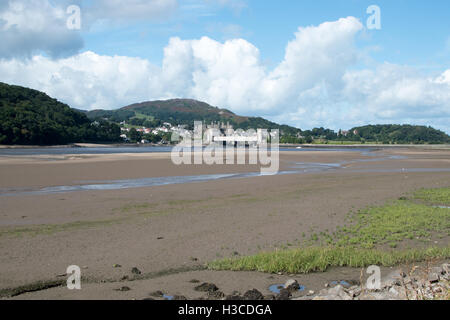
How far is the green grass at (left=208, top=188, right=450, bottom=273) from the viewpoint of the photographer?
9.47 m

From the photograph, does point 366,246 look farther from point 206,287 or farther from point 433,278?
point 206,287

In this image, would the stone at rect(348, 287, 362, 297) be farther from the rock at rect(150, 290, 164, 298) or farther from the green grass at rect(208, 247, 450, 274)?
the rock at rect(150, 290, 164, 298)

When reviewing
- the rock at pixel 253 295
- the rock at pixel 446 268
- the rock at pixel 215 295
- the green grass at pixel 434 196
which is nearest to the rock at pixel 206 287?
the rock at pixel 215 295

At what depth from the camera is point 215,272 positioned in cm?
918

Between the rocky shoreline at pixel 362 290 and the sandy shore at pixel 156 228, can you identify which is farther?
the sandy shore at pixel 156 228

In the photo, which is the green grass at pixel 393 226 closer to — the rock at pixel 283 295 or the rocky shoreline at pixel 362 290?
the rocky shoreline at pixel 362 290

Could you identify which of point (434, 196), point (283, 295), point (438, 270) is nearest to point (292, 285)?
point (283, 295)

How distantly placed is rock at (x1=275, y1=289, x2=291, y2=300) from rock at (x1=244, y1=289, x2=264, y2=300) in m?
0.32

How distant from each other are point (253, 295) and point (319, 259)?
295cm

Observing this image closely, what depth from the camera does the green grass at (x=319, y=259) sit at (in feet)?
30.6

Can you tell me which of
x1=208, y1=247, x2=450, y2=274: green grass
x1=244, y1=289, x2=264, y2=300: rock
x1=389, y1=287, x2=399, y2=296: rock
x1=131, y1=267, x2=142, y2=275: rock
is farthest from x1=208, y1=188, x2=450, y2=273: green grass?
x1=389, y1=287, x2=399, y2=296: rock

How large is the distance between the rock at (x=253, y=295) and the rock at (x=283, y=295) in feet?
1.05
